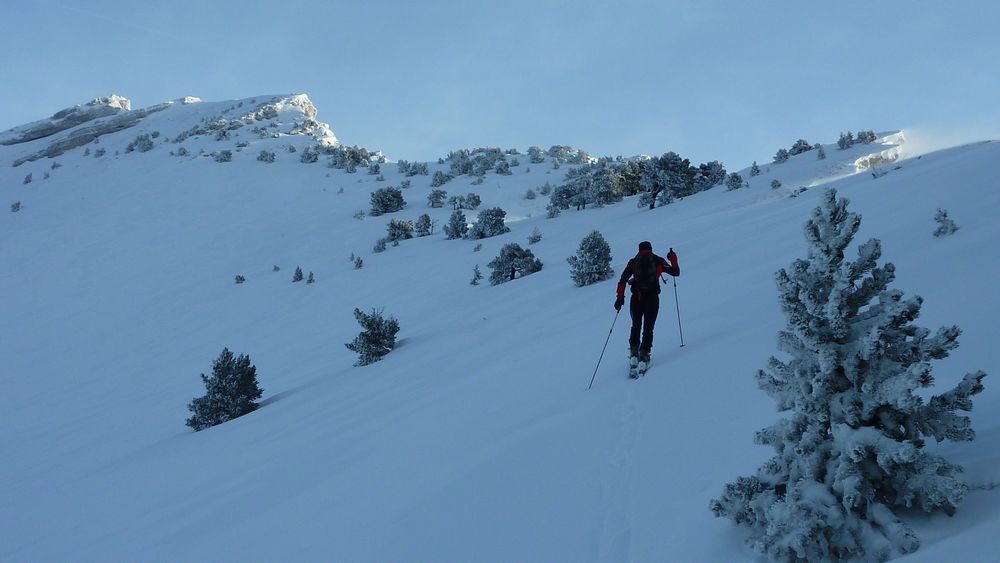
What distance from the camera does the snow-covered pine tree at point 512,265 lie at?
1421cm

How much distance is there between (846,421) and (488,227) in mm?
17638

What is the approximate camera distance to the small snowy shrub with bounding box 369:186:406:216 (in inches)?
972

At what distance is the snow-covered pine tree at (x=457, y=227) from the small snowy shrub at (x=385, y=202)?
5.44 metres

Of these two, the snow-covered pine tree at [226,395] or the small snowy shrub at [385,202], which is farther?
the small snowy shrub at [385,202]

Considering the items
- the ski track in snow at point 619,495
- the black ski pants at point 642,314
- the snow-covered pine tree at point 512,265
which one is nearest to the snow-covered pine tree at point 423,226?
the snow-covered pine tree at point 512,265

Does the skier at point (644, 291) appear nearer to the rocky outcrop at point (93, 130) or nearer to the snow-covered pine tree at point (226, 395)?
the snow-covered pine tree at point (226, 395)

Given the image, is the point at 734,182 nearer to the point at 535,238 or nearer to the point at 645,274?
the point at 535,238

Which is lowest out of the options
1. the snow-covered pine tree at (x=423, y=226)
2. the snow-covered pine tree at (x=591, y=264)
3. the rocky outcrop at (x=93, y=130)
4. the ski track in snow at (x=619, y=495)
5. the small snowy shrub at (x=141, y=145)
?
the ski track in snow at (x=619, y=495)

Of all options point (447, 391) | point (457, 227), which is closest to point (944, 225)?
point (447, 391)

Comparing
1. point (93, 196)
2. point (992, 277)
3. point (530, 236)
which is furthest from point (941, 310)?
point (93, 196)

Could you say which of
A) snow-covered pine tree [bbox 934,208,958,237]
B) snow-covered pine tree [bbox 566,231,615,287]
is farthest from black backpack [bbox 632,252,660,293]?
snow-covered pine tree [bbox 566,231,615,287]

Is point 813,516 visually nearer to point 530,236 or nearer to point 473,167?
point 530,236

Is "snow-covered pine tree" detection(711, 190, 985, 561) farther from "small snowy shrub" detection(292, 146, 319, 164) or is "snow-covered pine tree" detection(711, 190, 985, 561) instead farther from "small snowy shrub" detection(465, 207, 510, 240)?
"small snowy shrub" detection(292, 146, 319, 164)

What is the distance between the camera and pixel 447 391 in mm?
6777
